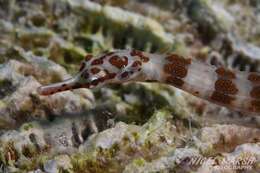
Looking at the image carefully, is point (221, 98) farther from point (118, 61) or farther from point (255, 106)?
point (118, 61)

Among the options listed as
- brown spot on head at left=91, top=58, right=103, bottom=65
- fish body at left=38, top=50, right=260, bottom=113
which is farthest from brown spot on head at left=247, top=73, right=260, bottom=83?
brown spot on head at left=91, top=58, right=103, bottom=65

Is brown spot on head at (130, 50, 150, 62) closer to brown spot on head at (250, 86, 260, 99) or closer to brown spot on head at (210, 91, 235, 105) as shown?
brown spot on head at (210, 91, 235, 105)

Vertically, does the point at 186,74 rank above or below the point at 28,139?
above

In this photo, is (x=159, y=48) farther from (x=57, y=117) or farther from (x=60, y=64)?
(x=57, y=117)

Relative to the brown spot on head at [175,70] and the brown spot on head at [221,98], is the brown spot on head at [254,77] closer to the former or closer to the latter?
the brown spot on head at [221,98]

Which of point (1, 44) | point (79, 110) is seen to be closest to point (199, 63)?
point (79, 110)

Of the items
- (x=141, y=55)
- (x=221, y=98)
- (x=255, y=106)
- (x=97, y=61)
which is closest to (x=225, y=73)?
(x=221, y=98)
